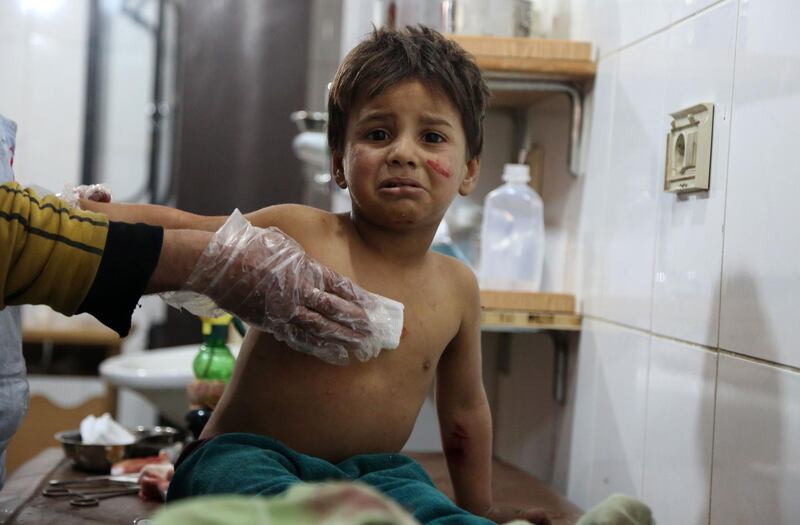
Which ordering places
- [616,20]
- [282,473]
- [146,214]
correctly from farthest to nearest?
[616,20] → [146,214] → [282,473]

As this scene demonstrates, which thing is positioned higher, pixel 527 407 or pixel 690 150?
pixel 690 150

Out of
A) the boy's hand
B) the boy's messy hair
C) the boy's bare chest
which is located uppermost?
the boy's messy hair

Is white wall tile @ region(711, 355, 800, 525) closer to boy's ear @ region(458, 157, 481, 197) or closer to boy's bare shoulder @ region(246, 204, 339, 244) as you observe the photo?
boy's ear @ region(458, 157, 481, 197)

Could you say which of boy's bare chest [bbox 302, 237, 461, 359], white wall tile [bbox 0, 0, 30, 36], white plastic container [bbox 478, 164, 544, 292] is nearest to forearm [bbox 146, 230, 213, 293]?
boy's bare chest [bbox 302, 237, 461, 359]

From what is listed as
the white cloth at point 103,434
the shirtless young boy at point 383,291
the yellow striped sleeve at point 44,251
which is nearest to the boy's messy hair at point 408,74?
the shirtless young boy at point 383,291

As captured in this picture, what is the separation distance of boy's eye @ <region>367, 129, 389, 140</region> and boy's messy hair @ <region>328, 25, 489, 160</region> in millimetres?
43

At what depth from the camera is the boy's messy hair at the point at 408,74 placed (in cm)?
117

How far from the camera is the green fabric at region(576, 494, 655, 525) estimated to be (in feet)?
2.29

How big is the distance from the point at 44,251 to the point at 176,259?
119 mm

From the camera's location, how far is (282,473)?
0.97 metres

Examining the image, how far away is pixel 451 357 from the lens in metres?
1.30

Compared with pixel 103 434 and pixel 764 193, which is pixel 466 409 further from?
pixel 103 434

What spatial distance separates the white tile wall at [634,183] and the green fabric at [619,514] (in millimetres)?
636

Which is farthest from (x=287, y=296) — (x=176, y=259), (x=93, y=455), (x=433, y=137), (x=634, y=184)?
(x=93, y=455)
